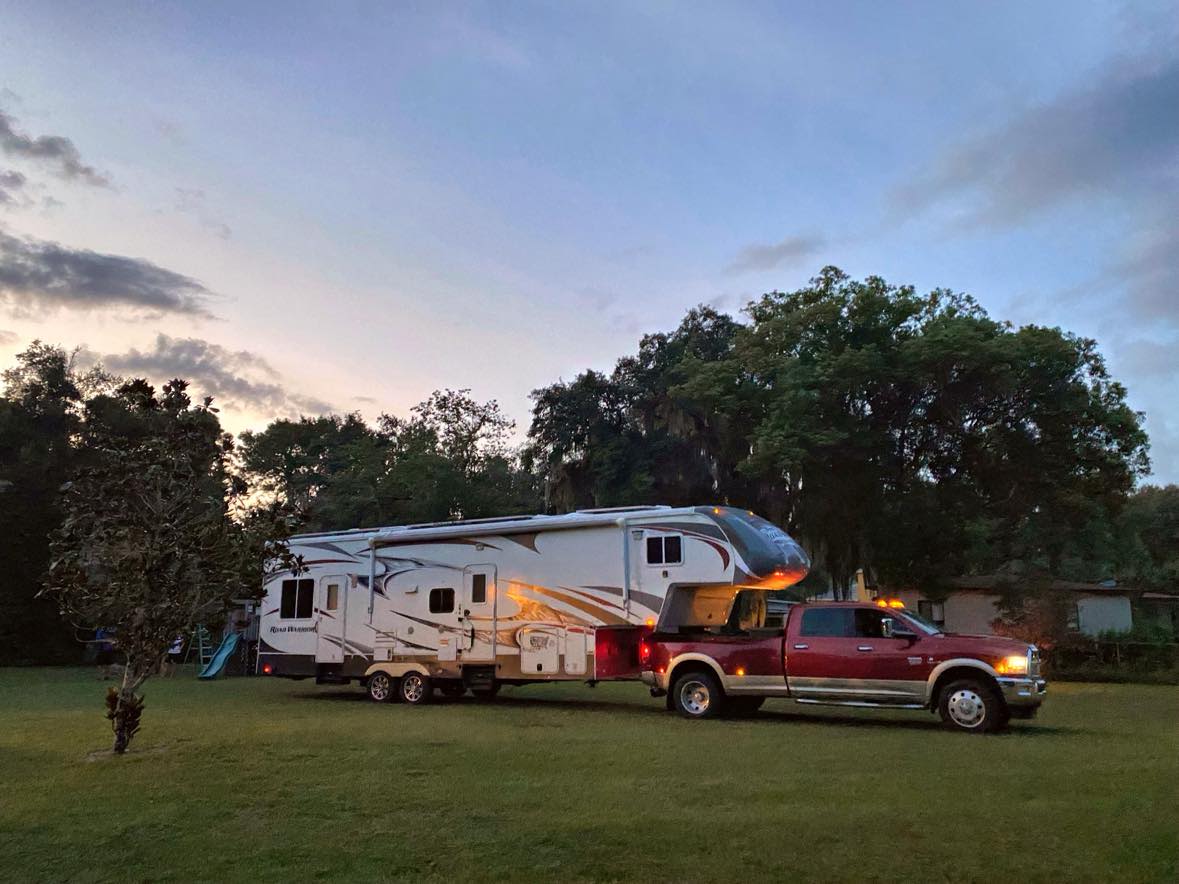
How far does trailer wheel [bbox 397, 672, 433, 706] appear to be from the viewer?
1759 cm

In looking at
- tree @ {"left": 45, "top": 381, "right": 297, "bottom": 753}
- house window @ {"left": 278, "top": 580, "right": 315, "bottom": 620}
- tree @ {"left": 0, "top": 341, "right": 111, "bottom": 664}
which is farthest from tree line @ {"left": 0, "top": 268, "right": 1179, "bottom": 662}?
tree @ {"left": 45, "top": 381, "right": 297, "bottom": 753}

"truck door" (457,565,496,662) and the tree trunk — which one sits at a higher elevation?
"truck door" (457,565,496,662)

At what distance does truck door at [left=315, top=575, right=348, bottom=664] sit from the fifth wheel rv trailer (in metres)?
0.02

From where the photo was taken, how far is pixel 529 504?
36.8 meters

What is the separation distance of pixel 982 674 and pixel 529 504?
2520 centimetres

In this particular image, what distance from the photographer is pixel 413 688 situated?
17.7 m

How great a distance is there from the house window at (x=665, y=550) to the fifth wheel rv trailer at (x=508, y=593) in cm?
2

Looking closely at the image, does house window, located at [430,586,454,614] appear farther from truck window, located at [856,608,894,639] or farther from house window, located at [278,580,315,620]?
truck window, located at [856,608,894,639]

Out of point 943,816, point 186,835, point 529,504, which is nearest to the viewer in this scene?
point 186,835

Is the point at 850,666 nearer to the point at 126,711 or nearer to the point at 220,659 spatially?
the point at 126,711

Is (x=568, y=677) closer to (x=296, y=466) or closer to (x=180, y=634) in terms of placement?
(x=180, y=634)

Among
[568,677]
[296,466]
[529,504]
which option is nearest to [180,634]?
[568,677]

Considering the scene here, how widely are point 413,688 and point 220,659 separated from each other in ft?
32.4

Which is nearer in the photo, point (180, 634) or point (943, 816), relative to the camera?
point (943, 816)
